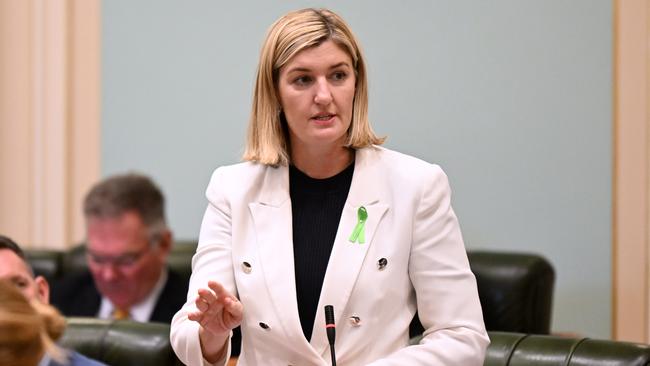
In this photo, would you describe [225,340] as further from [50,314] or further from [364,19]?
[364,19]

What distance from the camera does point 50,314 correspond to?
7.27 feet

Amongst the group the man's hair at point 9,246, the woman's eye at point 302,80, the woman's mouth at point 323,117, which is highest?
the woman's eye at point 302,80

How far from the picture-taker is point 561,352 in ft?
9.04

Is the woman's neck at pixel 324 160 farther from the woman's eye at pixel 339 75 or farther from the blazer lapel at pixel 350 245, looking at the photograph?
the woman's eye at pixel 339 75

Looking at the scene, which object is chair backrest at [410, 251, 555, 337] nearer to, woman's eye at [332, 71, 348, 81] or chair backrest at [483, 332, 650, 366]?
chair backrest at [483, 332, 650, 366]

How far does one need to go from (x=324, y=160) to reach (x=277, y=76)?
0.71ft

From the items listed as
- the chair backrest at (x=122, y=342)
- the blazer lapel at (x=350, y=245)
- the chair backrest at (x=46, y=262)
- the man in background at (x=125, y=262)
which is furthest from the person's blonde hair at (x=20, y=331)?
the chair backrest at (x=46, y=262)

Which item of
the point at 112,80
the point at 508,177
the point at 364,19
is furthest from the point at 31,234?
the point at 508,177

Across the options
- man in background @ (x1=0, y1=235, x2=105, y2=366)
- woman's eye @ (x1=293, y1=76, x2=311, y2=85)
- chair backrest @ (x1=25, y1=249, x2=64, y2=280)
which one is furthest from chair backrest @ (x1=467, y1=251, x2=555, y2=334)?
chair backrest @ (x1=25, y1=249, x2=64, y2=280)

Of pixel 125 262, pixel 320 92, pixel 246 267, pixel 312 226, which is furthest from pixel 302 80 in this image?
pixel 125 262

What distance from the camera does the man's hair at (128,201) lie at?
485 cm

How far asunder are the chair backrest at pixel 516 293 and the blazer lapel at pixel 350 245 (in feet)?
4.88

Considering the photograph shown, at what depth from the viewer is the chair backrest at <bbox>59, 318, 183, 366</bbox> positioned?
10.1ft

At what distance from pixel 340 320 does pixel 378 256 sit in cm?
16
